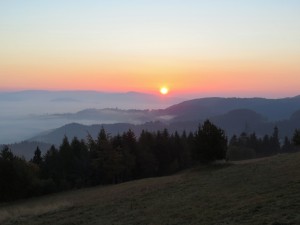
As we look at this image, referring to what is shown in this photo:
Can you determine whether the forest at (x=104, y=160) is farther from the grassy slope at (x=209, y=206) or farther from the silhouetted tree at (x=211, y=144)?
the grassy slope at (x=209, y=206)

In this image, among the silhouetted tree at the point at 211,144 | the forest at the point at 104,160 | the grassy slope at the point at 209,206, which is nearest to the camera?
the grassy slope at the point at 209,206

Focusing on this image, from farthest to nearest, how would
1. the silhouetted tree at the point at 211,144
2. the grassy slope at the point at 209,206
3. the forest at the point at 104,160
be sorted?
the forest at the point at 104,160 → the silhouetted tree at the point at 211,144 → the grassy slope at the point at 209,206

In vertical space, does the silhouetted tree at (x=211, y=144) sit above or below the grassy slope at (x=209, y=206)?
above

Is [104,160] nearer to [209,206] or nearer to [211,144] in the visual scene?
[211,144]

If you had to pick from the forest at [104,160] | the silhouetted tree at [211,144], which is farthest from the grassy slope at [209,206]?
the forest at [104,160]

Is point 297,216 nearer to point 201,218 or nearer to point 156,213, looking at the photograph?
point 201,218

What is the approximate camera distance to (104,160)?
69.8 meters

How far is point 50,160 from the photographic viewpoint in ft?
233

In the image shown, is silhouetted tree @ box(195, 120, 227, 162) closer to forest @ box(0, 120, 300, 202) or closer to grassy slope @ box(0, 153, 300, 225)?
forest @ box(0, 120, 300, 202)

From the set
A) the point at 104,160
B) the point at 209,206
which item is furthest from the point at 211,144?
the point at 209,206

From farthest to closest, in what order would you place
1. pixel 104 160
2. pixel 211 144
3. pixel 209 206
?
pixel 104 160, pixel 211 144, pixel 209 206

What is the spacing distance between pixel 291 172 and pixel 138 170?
53.2 m

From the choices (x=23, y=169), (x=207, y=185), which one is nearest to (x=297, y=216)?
(x=207, y=185)

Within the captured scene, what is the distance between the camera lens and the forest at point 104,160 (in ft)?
173
